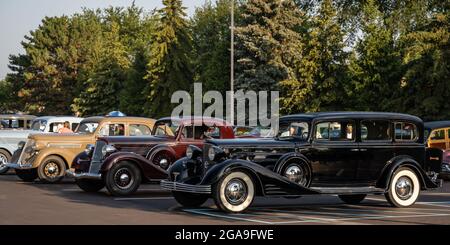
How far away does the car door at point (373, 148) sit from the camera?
45.8 feet

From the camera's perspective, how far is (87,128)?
2095cm

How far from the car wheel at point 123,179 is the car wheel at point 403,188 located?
582 cm

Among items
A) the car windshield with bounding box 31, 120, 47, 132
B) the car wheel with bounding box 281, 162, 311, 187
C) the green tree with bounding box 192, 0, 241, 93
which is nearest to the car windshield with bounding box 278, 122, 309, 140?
the car wheel with bounding box 281, 162, 311, 187

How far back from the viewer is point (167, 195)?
16891 mm

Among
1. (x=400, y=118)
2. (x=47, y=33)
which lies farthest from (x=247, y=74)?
(x=47, y=33)

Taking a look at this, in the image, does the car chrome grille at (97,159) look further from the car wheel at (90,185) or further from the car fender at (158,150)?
the car fender at (158,150)

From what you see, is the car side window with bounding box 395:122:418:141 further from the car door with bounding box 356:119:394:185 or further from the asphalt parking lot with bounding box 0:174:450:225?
the asphalt parking lot with bounding box 0:174:450:225

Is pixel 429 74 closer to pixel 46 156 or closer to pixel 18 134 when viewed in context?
pixel 18 134

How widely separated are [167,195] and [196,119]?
273cm

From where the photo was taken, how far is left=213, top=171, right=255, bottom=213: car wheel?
41.1ft

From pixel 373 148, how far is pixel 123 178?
231 inches

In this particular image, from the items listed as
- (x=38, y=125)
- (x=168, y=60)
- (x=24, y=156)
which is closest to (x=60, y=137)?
(x=24, y=156)

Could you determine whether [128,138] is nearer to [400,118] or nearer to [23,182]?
[23,182]

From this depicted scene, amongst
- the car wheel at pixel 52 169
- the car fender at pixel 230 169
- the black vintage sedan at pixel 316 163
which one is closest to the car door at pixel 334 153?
the black vintage sedan at pixel 316 163
